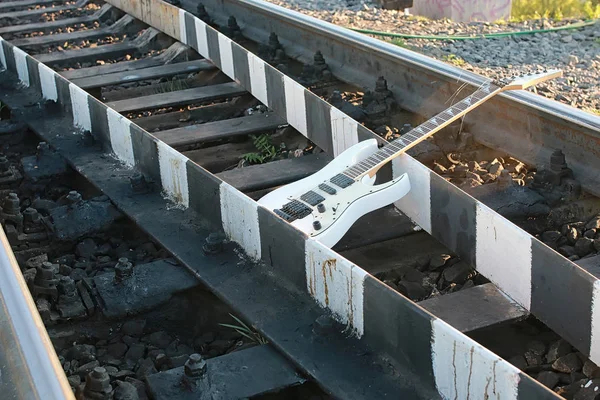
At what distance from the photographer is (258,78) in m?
6.80

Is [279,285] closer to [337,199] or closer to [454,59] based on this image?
[337,199]

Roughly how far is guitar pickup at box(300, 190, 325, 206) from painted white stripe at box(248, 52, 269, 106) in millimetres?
2162

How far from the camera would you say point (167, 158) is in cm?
510

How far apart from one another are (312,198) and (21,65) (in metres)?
3.84

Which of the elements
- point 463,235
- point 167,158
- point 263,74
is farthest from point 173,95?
point 463,235

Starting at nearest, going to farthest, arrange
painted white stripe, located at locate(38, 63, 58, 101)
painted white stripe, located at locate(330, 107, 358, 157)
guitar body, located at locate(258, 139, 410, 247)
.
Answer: guitar body, located at locate(258, 139, 410, 247), painted white stripe, located at locate(330, 107, 358, 157), painted white stripe, located at locate(38, 63, 58, 101)

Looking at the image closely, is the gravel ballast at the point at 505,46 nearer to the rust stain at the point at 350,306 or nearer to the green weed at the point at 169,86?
the green weed at the point at 169,86

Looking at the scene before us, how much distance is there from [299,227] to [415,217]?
70 cm

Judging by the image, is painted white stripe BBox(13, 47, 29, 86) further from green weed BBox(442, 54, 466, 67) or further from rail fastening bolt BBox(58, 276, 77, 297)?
rail fastening bolt BBox(58, 276, 77, 297)

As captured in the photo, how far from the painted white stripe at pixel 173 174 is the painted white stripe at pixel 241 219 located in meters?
0.44

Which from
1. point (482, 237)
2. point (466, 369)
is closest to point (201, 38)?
point (482, 237)

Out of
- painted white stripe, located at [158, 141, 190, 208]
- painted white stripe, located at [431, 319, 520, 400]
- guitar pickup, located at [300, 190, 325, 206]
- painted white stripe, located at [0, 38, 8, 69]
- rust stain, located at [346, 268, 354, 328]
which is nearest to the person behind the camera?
painted white stripe, located at [431, 319, 520, 400]

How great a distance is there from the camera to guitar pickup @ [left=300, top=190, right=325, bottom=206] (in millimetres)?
4520

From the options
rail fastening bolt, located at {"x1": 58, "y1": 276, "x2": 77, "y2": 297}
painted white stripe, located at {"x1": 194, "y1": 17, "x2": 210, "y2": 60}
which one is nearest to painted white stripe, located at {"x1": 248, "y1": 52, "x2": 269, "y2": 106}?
painted white stripe, located at {"x1": 194, "y1": 17, "x2": 210, "y2": 60}
